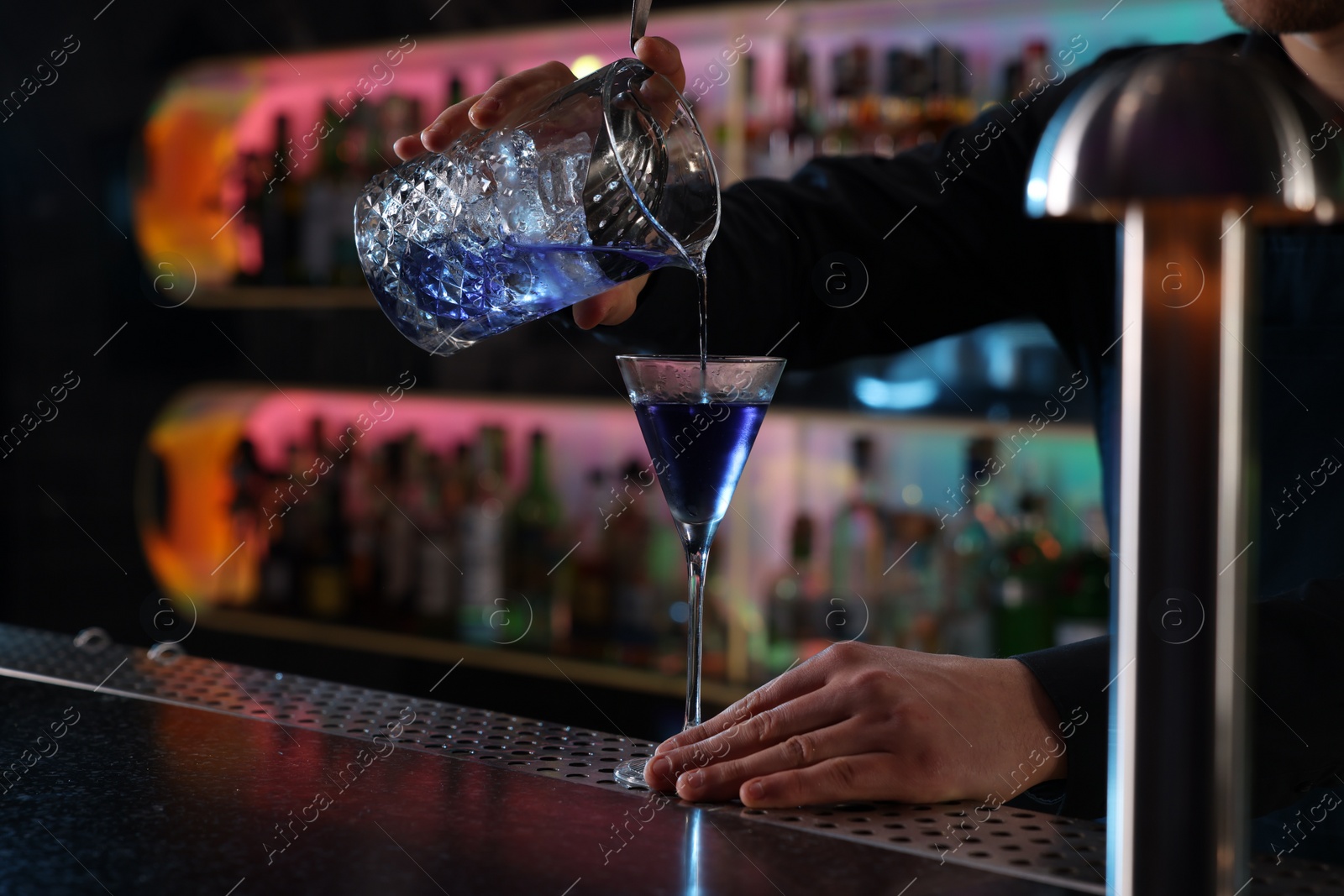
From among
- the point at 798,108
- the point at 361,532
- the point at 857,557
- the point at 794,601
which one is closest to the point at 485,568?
the point at 361,532

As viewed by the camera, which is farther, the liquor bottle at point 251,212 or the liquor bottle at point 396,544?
the liquor bottle at point 251,212

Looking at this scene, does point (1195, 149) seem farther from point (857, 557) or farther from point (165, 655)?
point (857, 557)

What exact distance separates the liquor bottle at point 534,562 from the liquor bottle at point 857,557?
0.56 metres

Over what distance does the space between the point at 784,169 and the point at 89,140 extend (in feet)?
5.78

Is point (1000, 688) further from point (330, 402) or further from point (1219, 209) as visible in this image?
point (330, 402)

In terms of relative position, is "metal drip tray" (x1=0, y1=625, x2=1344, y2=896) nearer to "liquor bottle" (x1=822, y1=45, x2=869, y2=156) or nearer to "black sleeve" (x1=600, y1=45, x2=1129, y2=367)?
"black sleeve" (x1=600, y1=45, x2=1129, y2=367)

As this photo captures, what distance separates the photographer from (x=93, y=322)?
10.1 ft

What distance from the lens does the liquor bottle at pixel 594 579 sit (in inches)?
96.7

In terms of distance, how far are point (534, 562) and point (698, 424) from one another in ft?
5.62

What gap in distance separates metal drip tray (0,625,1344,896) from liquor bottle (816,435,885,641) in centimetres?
128

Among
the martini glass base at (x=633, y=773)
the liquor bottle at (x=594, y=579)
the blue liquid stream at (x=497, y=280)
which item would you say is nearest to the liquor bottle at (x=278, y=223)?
the liquor bottle at (x=594, y=579)

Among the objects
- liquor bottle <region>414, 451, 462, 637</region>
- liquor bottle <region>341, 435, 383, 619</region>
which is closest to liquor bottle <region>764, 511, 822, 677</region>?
liquor bottle <region>414, 451, 462, 637</region>

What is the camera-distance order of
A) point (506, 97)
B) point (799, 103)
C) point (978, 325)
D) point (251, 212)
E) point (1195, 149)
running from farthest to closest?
point (251, 212) → point (799, 103) → point (978, 325) → point (506, 97) → point (1195, 149)

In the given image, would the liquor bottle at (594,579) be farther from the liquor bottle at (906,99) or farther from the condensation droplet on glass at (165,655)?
the condensation droplet on glass at (165,655)
